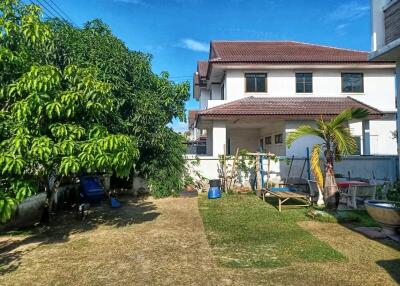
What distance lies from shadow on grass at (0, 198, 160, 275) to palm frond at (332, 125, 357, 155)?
6461 mm

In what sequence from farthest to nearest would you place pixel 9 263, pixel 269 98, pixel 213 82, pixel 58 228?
pixel 213 82 → pixel 269 98 → pixel 58 228 → pixel 9 263

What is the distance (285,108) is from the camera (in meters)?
18.4

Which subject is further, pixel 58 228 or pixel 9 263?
pixel 58 228

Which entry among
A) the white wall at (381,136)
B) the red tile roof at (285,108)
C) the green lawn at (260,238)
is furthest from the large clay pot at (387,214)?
the white wall at (381,136)

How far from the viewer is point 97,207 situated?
12781mm

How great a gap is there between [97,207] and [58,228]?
343cm

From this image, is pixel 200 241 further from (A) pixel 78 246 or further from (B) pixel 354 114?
(B) pixel 354 114

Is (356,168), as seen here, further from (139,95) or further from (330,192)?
(139,95)

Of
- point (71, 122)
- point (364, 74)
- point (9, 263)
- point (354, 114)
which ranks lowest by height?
point (9, 263)

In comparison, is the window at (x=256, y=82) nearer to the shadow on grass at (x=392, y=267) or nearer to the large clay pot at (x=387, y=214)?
the large clay pot at (x=387, y=214)

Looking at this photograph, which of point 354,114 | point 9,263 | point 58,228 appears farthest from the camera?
point 354,114

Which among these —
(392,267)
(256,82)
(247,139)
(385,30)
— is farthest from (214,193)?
(247,139)

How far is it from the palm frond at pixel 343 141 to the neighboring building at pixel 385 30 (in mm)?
1426

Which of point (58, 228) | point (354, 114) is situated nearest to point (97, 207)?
point (58, 228)
